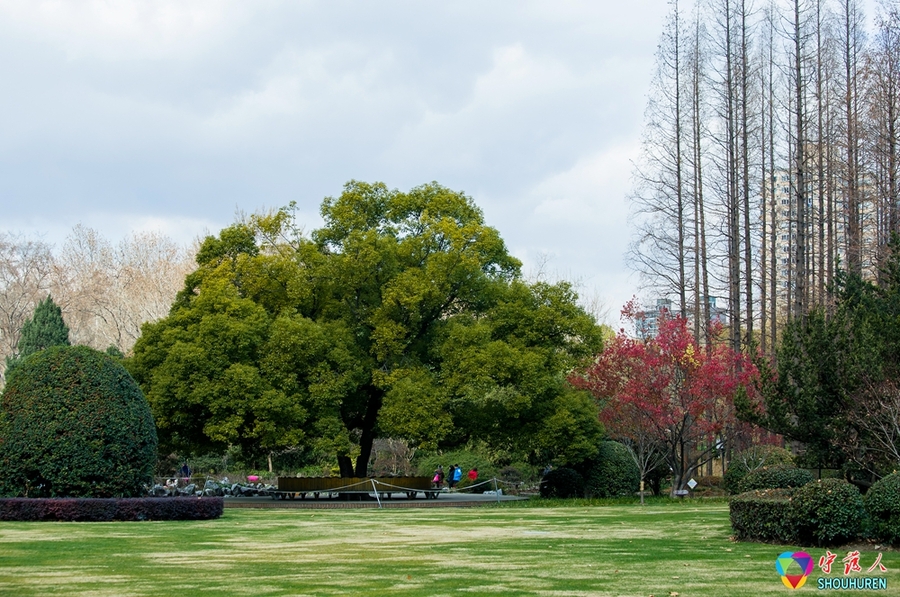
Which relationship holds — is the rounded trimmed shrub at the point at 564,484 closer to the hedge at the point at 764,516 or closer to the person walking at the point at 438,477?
the person walking at the point at 438,477

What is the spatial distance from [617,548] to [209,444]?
18.3 meters

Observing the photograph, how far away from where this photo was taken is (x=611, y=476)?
29.8 metres

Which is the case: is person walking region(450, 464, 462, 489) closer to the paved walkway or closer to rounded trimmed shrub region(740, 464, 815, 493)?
the paved walkway

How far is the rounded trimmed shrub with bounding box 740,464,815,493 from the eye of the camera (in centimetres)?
1681

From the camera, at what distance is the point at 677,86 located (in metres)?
35.1

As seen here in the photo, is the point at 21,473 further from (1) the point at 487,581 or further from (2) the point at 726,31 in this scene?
(2) the point at 726,31

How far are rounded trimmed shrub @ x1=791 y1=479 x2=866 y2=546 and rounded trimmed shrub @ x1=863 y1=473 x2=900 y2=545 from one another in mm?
184

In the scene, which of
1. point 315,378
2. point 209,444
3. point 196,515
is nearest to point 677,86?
point 315,378

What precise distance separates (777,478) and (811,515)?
375cm

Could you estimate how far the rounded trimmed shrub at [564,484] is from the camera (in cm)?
2988

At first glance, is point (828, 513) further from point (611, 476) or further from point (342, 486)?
point (342, 486)

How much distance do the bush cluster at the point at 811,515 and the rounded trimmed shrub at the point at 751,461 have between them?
1199 centimetres
